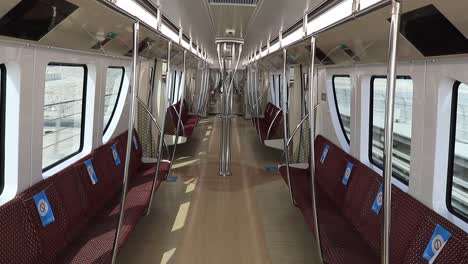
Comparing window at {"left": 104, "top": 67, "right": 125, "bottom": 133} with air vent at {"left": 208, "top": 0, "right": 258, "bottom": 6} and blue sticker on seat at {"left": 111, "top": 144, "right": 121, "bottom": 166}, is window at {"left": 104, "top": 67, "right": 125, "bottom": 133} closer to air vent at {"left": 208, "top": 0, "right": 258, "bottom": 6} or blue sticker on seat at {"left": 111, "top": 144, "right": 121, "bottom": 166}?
blue sticker on seat at {"left": 111, "top": 144, "right": 121, "bottom": 166}

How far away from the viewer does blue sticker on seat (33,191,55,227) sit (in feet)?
9.70

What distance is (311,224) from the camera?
3885 mm

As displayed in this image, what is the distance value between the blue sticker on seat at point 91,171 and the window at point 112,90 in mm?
1782

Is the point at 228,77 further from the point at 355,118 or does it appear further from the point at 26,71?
the point at 26,71

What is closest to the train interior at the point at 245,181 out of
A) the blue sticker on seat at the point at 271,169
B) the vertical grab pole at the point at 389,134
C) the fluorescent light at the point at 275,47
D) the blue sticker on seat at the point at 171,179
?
the vertical grab pole at the point at 389,134

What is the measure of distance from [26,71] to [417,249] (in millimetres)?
2763

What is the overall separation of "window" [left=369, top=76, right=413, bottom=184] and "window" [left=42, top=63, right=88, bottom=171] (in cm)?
290

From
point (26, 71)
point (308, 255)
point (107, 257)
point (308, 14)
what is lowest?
point (308, 255)

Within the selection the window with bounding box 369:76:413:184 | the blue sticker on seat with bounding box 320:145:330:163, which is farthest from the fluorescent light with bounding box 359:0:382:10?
the blue sticker on seat with bounding box 320:145:330:163

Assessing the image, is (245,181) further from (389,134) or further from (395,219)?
(389,134)

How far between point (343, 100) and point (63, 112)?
136 inches

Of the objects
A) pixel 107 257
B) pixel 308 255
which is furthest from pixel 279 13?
pixel 107 257

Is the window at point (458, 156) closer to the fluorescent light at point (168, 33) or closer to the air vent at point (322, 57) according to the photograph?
the air vent at point (322, 57)

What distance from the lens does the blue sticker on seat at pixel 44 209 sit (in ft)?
9.70
